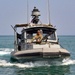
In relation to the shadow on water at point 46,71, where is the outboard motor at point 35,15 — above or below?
above

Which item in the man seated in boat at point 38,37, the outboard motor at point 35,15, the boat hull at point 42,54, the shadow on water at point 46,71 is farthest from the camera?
the outboard motor at point 35,15

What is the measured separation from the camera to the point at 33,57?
22.4 m

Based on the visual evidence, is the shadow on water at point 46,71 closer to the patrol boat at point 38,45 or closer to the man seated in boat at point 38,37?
the patrol boat at point 38,45

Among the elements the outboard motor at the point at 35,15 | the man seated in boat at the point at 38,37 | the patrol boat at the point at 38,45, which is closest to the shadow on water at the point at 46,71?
the patrol boat at the point at 38,45

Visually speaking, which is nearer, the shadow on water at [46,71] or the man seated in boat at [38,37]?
the shadow on water at [46,71]

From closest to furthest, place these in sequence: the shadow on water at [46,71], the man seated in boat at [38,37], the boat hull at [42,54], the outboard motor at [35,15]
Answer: the shadow on water at [46,71] → the boat hull at [42,54] → the man seated in boat at [38,37] → the outboard motor at [35,15]

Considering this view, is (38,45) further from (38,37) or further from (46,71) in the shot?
(46,71)

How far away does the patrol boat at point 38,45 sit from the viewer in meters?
22.1

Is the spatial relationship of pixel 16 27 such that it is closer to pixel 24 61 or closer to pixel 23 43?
pixel 23 43

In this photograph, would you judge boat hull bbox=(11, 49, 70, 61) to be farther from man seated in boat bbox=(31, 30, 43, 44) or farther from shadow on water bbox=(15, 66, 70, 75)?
man seated in boat bbox=(31, 30, 43, 44)

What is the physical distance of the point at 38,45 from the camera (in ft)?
75.0

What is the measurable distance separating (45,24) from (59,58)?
3788 mm

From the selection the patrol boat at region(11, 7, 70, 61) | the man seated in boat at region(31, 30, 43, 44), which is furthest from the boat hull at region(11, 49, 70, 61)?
the man seated in boat at region(31, 30, 43, 44)

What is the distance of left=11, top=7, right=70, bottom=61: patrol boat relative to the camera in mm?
22109
